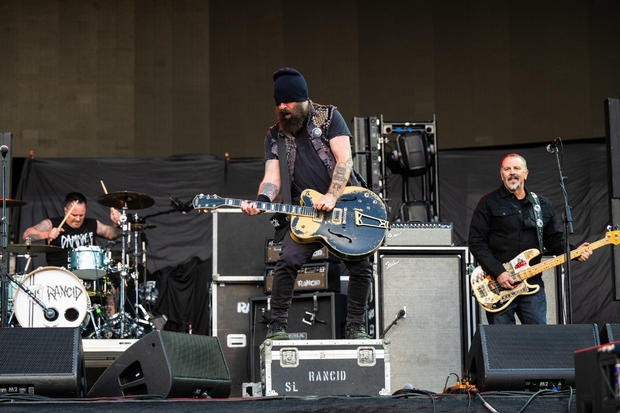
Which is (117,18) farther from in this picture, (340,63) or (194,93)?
(340,63)

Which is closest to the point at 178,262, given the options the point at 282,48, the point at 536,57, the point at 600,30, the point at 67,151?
the point at 67,151

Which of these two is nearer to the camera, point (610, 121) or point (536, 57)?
point (610, 121)

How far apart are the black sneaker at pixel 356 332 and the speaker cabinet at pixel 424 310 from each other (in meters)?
1.56

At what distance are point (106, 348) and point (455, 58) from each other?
636cm

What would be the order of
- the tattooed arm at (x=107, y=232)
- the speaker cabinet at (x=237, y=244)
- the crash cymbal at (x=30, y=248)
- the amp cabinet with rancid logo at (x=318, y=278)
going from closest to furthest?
the amp cabinet with rancid logo at (x=318, y=278), the speaker cabinet at (x=237, y=244), the crash cymbal at (x=30, y=248), the tattooed arm at (x=107, y=232)

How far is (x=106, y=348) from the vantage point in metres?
6.61

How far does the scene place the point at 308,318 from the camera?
6504 millimetres

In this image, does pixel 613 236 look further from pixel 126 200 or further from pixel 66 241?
pixel 66 241

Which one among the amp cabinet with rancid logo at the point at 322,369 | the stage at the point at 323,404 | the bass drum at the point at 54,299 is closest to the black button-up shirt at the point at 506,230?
the amp cabinet with rancid logo at the point at 322,369

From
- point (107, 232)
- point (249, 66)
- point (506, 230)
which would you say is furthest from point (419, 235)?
point (249, 66)

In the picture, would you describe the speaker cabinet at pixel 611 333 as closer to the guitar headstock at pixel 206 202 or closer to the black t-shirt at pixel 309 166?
the black t-shirt at pixel 309 166

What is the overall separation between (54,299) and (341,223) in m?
4.15

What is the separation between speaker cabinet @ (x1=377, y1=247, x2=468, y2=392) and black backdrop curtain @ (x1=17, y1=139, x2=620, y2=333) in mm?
3443

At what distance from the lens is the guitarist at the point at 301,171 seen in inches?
197
